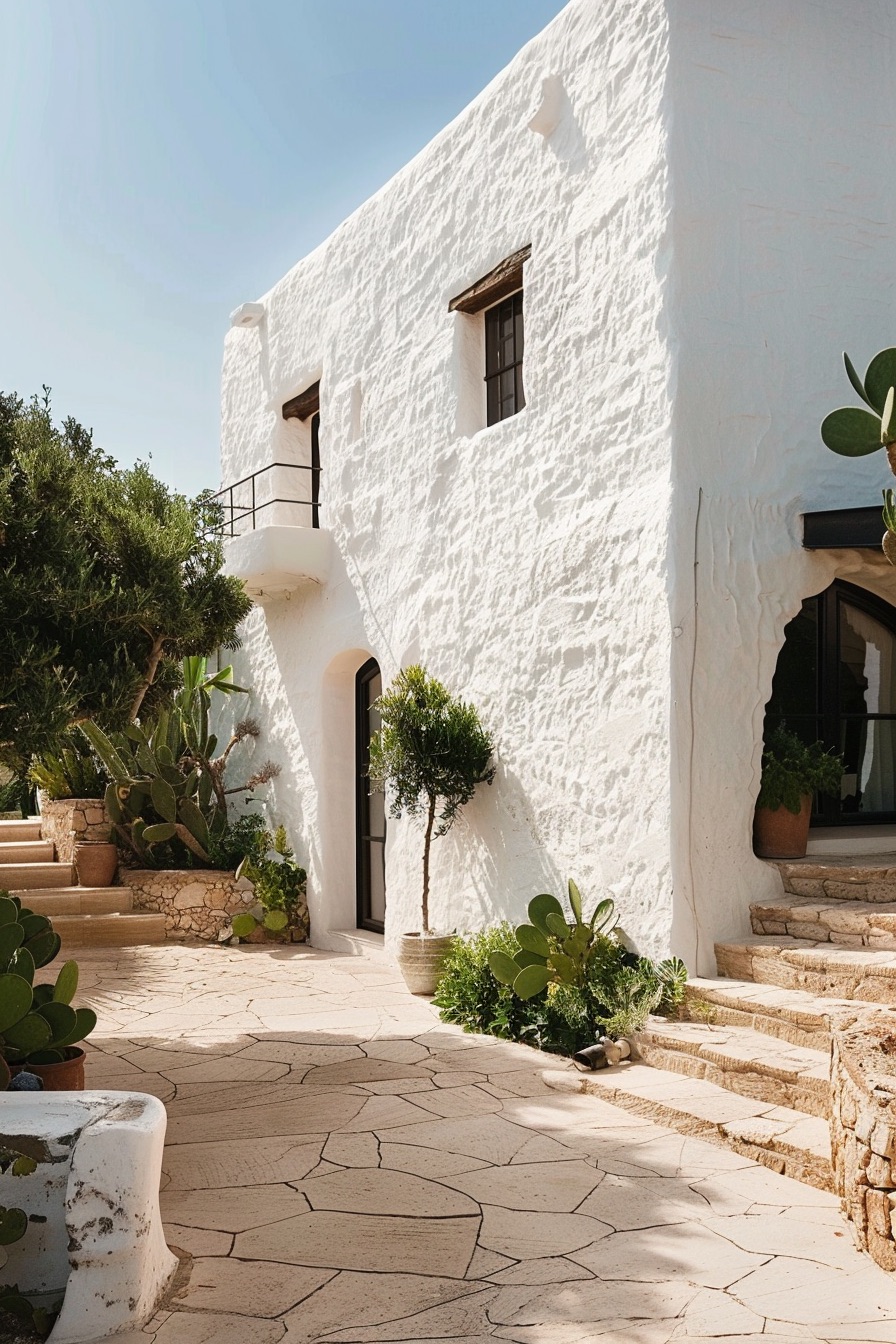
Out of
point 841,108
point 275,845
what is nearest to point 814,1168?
point 841,108

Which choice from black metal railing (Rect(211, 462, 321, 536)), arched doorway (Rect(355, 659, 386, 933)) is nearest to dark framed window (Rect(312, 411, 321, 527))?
black metal railing (Rect(211, 462, 321, 536))

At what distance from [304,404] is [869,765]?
7010 mm

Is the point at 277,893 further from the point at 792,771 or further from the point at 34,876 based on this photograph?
the point at 792,771

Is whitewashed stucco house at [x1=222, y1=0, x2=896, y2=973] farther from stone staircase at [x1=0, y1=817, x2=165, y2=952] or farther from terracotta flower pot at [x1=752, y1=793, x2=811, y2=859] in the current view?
stone staircase at [x1=0, y1=817, x2=165, y2=952]

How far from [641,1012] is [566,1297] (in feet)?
9.17

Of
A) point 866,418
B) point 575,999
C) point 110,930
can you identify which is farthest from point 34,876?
point 866,418

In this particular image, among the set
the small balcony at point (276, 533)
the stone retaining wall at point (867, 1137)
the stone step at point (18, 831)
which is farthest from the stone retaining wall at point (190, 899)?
the stone retaining wall at point (867, 1137)

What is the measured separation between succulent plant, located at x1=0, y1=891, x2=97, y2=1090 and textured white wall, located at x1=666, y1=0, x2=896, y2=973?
3407mm

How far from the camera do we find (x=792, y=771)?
7.11 meters

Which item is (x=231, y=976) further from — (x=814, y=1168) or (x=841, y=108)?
(x=841, y=108)

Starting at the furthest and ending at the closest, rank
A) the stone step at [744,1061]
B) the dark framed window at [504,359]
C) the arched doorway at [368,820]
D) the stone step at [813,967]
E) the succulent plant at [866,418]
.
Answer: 1. the arched doorway at [368,820]
2. the dark framed window at [504,359]
3. the stone step at [813,967]
4. the succulent plant at [866,418]
5. the stone step at [744,1061]

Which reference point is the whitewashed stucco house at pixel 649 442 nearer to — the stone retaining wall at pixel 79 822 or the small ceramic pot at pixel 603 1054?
the small ceramic pot at pixel 603 1054

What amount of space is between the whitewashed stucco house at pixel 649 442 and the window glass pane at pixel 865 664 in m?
0.03

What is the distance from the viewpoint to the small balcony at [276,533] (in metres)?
10.9
